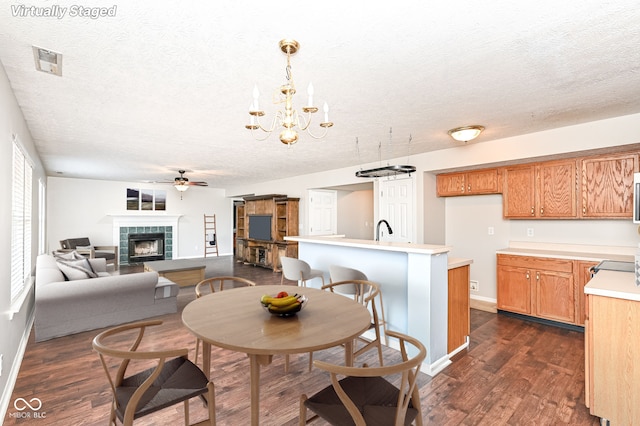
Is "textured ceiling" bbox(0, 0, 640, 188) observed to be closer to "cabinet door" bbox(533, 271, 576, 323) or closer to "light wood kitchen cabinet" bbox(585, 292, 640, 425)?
"light wood kitchen cabinet" bbox(585, 292, 640, 425)

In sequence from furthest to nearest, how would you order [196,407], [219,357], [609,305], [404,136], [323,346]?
[404,136] → [219,357] → [196,407] → [609,305] → [323,346]

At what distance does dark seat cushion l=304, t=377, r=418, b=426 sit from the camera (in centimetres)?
129

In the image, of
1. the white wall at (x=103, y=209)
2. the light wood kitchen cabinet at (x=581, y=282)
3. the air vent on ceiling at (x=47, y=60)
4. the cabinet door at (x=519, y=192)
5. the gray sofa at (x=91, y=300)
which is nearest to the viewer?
the air vent on ceiling at (x=47, y=60)

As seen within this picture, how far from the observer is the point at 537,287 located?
384cm

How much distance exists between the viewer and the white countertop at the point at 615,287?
182cm

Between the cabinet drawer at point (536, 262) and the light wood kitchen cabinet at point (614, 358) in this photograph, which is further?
the cabinet drawer at point (536, 262)

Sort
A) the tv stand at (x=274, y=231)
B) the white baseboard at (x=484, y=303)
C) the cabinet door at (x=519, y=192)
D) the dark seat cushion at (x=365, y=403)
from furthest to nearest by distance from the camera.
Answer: the tv stand at (x=274, y=231), the white baseboard at (x=484, y=303), the cabinet door at (x=519, y=192), the dark seat cushion at (x=365, y=403)

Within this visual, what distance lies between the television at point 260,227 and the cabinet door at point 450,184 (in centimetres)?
451

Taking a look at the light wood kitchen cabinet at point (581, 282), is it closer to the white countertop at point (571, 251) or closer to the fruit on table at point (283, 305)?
the white countertop at point (571, 251)

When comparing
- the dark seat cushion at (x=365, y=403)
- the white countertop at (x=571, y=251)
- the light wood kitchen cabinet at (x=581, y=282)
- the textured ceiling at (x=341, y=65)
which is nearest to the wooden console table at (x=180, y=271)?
the textured ceiling at (x=341, y=65)

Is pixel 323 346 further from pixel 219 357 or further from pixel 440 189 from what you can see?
pixel 440 189

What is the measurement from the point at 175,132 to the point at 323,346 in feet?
11.4

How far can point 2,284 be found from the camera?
2.19 meters

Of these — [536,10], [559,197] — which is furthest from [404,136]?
[536,10]
